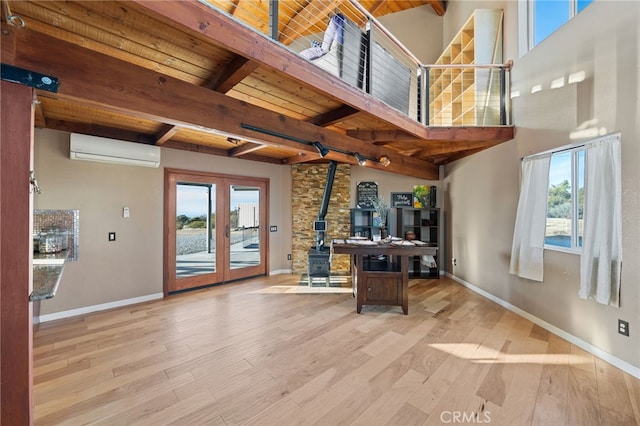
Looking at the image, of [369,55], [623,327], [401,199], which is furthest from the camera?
[401,199]

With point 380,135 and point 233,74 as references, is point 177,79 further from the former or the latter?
point 380,135

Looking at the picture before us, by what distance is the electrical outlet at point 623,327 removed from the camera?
2234 millimetres

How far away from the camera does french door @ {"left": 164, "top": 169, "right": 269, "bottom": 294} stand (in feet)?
13.9

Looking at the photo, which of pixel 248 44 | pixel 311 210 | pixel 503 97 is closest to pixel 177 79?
pixel 248 44

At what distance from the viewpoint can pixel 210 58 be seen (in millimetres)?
2037

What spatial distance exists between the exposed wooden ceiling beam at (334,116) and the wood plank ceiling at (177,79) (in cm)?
1

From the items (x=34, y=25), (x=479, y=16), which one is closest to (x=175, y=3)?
(x=34, y=25)

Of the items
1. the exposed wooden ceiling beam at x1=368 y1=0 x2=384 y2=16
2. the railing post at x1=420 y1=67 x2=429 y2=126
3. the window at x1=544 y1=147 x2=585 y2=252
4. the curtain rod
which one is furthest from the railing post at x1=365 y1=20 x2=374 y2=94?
the exposed wooden ceiling beam at x1=368 y1=0 x2=384 y2=16

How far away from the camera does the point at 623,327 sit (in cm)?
226

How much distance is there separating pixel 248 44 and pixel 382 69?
2051 millimetres

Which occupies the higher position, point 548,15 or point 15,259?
point 548,15

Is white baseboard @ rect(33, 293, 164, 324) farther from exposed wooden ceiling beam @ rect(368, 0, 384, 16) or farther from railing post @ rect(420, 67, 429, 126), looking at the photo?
exposed wooden ceiling beam @ rect(368, 0, 384, 16)

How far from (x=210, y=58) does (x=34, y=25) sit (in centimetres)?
103

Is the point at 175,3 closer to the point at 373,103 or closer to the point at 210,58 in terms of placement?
the point at 210,58
